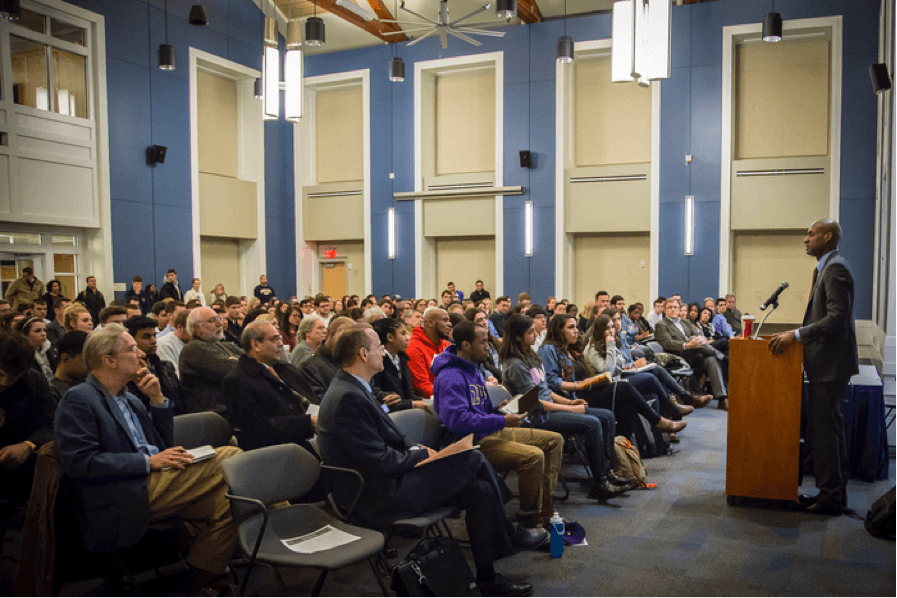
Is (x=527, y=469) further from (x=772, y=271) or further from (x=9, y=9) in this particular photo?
(x=772, y=271)

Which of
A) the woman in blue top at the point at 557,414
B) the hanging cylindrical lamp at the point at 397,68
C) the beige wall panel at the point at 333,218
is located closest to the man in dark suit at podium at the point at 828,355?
the woman in blue top at the point at 557,414

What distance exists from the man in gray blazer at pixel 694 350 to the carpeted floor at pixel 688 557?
3181mm

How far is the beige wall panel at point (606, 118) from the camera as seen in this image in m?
13.1

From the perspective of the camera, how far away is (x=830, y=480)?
401cm

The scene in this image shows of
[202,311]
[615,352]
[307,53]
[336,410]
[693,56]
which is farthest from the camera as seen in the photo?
[307,53]

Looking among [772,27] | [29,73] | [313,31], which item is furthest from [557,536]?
[29,73]

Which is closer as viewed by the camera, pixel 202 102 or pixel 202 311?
pixel 202 311

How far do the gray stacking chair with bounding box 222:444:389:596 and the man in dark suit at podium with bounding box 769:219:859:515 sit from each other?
104 inches

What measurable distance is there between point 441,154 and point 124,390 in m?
12.4

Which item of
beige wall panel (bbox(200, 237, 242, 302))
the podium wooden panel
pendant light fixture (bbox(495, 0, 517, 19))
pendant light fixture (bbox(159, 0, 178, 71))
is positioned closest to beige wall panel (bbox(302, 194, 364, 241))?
beige wall panel (bbox(200, 237, 242, 302))

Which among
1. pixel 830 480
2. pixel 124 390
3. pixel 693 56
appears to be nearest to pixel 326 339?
Result: pixel 124 390

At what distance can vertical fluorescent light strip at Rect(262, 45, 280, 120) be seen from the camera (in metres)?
7.36

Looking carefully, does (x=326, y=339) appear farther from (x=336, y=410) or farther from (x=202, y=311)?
(x=336, y=410)

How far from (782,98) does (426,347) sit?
10.0 m
